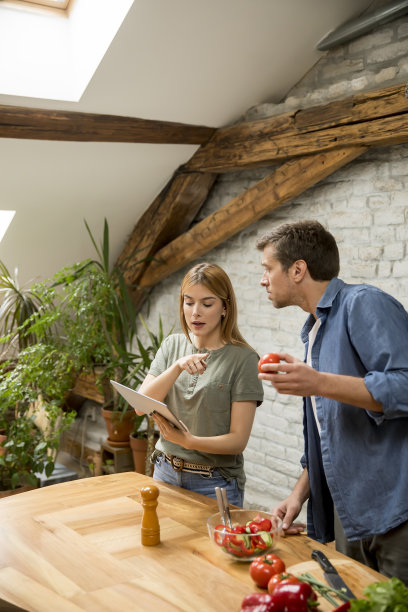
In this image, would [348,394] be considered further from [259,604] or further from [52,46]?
[52,46]

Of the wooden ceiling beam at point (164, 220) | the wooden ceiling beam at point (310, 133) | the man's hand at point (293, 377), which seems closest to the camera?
the man's hand at point (293, 377)

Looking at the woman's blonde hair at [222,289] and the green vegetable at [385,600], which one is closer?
the green vegetable at [385,600]

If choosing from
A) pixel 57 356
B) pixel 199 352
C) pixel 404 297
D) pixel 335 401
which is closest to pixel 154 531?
pixel 335 401

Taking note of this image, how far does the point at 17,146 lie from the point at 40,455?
1.88 metres

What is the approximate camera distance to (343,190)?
12.5ft

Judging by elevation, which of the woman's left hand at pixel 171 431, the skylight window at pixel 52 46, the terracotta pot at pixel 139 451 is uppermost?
the skylight window at pixel 52 46

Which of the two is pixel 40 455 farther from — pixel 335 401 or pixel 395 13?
pixel 395 13

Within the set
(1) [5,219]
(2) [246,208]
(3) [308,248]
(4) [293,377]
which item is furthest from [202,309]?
(1) [5,219]

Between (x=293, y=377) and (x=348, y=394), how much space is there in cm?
17

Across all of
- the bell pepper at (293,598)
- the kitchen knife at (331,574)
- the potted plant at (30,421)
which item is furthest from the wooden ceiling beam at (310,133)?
the bell pepper at (293,598)

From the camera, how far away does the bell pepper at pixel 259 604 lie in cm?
123

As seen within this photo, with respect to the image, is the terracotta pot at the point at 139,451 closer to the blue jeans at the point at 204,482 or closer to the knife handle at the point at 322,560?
the blue jeans at the point at 204,482

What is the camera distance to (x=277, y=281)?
2.17 metres

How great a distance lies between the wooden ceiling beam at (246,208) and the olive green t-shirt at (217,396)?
1.57m
